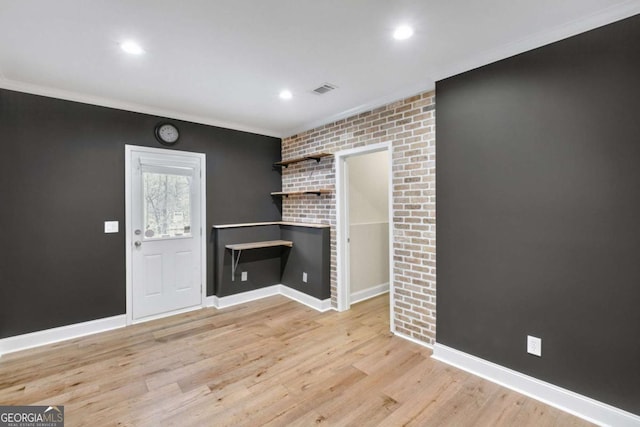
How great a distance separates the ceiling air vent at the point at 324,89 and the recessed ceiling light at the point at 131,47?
1.53m

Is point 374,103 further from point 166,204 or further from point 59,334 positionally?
point 59,334

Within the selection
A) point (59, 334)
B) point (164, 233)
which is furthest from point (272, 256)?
point (59, 334)

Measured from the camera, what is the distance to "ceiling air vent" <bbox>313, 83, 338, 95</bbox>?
280 cm

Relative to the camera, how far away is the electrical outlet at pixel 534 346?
6.70ft

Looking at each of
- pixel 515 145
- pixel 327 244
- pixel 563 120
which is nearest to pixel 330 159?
pixel 327 244

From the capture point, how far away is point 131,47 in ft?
6.89

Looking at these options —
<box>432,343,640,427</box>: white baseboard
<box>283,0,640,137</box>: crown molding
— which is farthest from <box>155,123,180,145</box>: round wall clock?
<box>432,343,640,427</box>: white baseboard

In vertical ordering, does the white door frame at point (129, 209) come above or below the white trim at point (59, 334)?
above

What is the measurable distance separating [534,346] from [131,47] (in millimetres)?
3700

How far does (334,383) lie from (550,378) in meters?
1.55

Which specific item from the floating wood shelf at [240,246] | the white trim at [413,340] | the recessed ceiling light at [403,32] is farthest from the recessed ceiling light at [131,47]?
the white trim at [413,340]

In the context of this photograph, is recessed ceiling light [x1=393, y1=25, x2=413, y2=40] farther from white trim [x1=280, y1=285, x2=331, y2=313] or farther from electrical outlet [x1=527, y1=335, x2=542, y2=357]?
white trim [x1=280, y1=285, x2=331, y2=313]

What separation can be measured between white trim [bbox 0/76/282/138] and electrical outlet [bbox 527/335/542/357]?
13.2ft

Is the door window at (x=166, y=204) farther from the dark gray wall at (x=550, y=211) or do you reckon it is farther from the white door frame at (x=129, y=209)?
the dark gray wall at (x=550, y=211)
